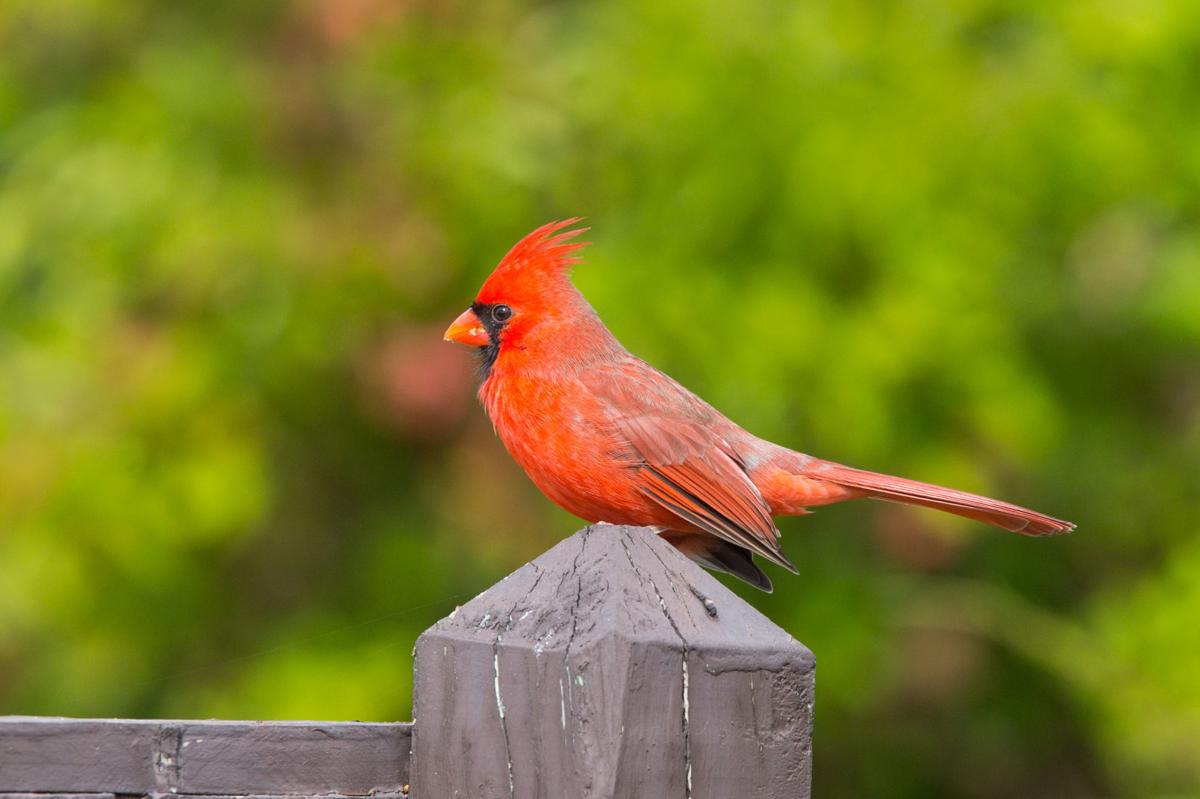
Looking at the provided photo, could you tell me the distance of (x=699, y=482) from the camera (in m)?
3.24

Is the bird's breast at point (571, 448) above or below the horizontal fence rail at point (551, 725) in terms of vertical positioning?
above

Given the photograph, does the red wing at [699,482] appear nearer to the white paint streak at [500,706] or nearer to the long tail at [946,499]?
the long tail at [946,499]

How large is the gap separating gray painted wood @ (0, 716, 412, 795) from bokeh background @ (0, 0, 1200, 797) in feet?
11.4

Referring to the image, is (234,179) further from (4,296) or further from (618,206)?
(618,206)

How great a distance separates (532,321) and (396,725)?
6.19ft

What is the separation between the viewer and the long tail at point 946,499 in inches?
127

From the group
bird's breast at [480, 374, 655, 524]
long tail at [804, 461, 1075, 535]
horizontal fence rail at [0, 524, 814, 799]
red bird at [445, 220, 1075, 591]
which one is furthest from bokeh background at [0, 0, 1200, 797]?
horizontal fence rail at [0, 524, 814, 799]

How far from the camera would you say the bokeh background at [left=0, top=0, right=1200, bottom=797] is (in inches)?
198

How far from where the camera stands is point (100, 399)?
5.07 metres

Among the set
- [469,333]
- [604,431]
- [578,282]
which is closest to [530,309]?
[469,333]

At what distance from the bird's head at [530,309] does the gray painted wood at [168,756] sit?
73.7 inches

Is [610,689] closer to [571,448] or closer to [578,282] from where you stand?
[571,448]

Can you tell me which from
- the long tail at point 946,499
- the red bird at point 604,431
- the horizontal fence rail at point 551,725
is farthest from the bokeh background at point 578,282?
the horizontal fence rail at point 551,725

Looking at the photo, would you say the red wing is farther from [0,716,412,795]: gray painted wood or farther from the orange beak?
[0,716,412,795]: gray painted wood
